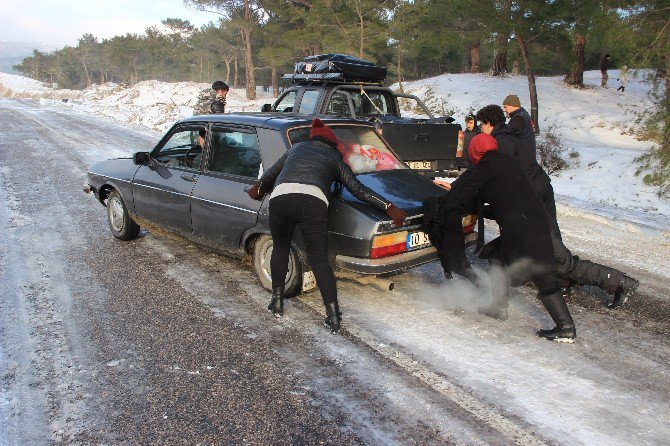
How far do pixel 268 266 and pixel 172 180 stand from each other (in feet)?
5.25

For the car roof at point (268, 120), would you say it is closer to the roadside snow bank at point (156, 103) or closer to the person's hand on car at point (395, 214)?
the person's hand on car at point (395, 214)

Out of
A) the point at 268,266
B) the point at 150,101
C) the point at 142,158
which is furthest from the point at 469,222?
the point at 150,101

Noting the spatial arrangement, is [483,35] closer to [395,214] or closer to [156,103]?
[395,214]

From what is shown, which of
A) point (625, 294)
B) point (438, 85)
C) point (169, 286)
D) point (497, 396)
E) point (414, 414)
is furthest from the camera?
point (438, 85)

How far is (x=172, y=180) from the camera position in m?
5.41

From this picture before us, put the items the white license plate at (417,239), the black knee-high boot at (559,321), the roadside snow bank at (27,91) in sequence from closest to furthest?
the black knee-high boot at (559,321)
the white license plate at (417,239)
the roadside snow bank at (27,91)

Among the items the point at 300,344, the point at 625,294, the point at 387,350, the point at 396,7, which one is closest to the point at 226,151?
the point at 300,344

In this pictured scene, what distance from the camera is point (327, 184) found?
13.1 feet

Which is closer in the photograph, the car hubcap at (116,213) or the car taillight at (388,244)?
the car taillight at (388,244)

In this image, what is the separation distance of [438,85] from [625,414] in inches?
933

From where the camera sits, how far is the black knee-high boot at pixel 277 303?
424cm

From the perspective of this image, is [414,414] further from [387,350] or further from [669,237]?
[669,237]

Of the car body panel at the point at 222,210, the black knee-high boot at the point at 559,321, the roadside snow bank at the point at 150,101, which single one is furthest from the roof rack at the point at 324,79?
the roadside snow bank at the point at 150,101

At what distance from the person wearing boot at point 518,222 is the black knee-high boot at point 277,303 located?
1.61m
